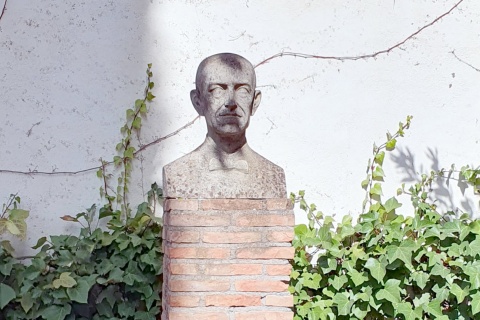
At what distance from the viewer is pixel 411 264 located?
390cm

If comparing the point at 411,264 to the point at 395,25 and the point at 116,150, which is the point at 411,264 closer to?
the point at 395,25

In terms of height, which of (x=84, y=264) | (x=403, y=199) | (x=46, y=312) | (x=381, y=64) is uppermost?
(x=381, y=64)

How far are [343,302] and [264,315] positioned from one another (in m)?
0.99

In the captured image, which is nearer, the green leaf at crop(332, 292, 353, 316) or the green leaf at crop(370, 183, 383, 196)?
the green leaf at crop(332, 292, 353, 316)

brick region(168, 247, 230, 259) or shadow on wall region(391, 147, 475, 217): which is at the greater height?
shadow on wall region(391, 147, 475, 217)

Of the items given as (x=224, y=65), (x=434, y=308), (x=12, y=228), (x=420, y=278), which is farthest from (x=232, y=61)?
Result: (x=434, y=308)

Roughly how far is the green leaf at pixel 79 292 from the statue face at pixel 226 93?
1272 millimetres

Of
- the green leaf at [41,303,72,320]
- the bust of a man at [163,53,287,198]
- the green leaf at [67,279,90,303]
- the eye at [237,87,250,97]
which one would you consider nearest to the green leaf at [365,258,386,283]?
the bust of a man at [163,53,287,198]

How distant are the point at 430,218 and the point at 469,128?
25.7 inches

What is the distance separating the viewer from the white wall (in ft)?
13.0

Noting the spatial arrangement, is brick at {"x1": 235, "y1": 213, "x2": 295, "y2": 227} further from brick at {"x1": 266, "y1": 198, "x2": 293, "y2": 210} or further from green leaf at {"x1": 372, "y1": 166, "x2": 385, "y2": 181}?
green leaf at {"x1": 372, "y1": 166, "x2": 385, "y2": 181}

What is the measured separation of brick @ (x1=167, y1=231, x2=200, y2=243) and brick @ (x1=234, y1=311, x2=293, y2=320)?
0.36m

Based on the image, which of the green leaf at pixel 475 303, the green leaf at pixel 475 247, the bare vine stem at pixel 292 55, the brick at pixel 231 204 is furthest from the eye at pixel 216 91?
the green leaf at pixel 475 303

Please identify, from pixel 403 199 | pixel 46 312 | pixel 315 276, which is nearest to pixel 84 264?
pixel 46 312
